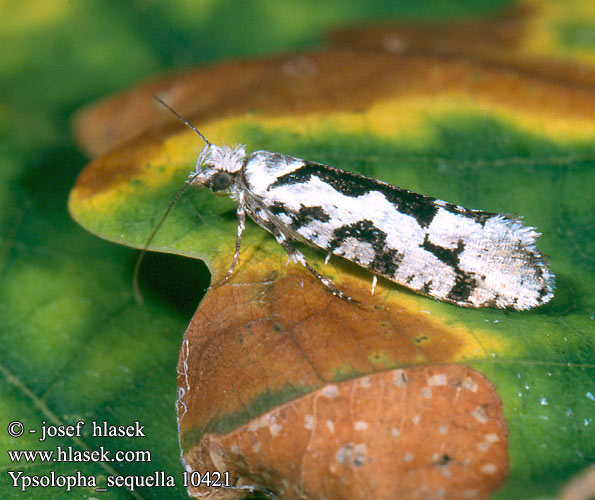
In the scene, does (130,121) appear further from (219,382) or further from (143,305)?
(219,382)

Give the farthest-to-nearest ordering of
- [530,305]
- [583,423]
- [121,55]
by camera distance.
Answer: [121,55] → [530,305] → [583,423]

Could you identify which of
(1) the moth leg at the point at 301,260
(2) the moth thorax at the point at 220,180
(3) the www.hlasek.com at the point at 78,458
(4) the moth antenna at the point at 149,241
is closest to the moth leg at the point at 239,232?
(2) the moth thorax at the point at 220,180

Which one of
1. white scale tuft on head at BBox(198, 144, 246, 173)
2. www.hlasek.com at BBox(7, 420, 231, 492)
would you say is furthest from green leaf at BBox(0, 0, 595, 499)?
white scale tuft on head at BBox(198, 144, 246, 173)

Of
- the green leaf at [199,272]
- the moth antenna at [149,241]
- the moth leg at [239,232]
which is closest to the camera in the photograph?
the green leaf at [199,272]

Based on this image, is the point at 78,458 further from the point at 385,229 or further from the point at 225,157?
the point at 385,229

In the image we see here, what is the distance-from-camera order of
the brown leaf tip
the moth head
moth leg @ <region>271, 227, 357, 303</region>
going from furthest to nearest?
the moth head
moth leg @ <region>271, 227, 357, 303</region>
the brown leaf tip

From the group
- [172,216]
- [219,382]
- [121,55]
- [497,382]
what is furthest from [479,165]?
[121,55]

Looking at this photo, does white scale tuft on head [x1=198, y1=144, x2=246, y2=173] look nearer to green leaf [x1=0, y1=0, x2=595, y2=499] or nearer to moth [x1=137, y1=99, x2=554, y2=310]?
moth [x1=137, y1=99, x2=554, y2=310]

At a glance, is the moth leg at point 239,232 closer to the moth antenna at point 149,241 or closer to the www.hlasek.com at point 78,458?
the moth antenna at point 149,241
